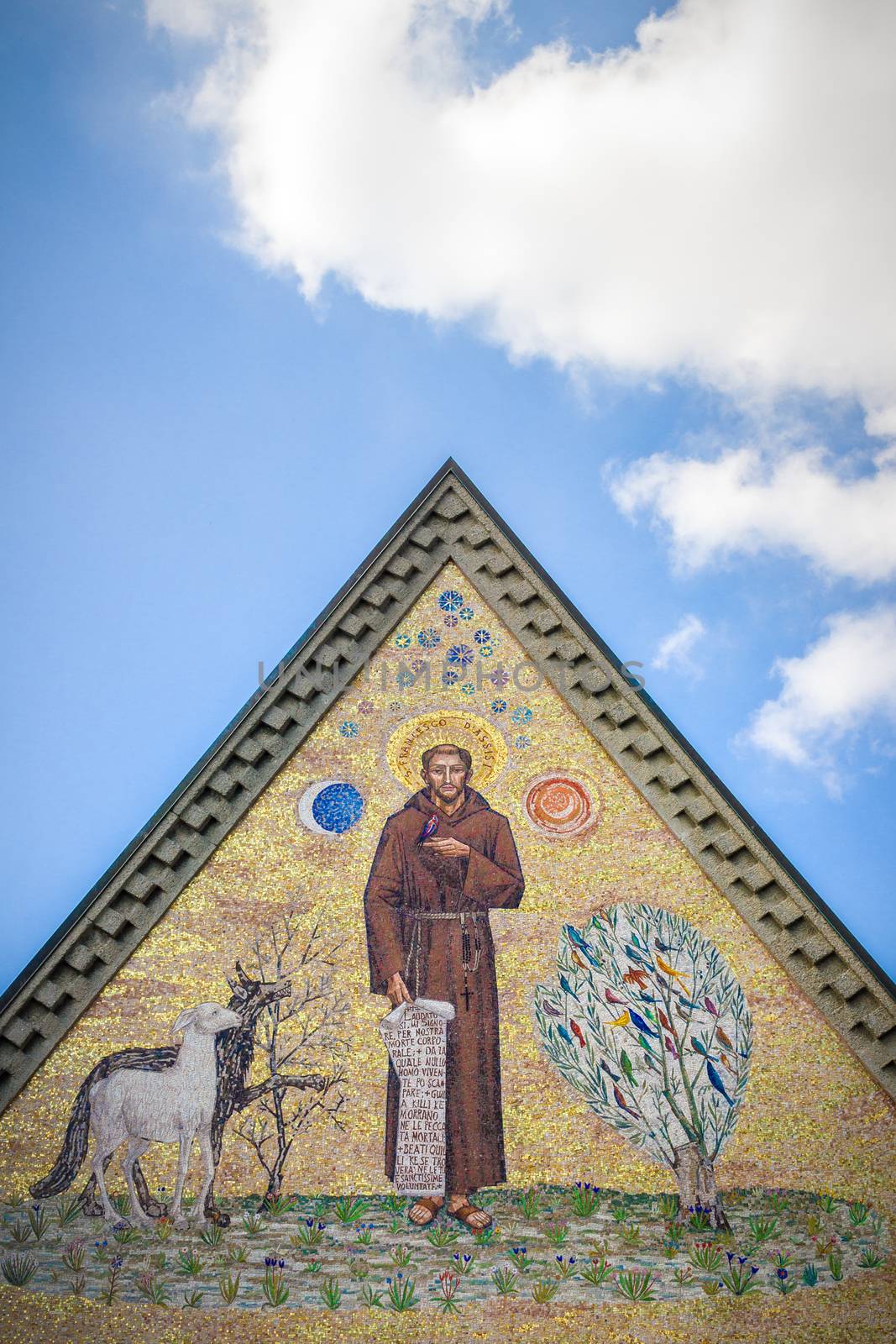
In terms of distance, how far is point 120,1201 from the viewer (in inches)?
324

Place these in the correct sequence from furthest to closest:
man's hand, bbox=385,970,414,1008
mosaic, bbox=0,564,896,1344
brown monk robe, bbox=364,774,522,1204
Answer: man's hand, bbox=385,970,414,1008
brown monk robe, bbox=364,774,522,1204
mosaic, bbox=0,564,896,1344

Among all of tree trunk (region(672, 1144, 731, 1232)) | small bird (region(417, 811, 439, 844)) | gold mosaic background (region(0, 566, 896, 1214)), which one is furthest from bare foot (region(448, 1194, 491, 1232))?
small bird (region(417, 811, 439, 844))

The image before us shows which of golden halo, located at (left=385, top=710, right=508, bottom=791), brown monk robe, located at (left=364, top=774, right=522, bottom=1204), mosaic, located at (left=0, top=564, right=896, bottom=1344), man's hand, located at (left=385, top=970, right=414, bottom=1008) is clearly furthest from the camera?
golden halo, located at (left=385, top=710, right=508, bottom=791)

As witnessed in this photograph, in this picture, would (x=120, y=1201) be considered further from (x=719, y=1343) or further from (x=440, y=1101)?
(x=719, y=1343)

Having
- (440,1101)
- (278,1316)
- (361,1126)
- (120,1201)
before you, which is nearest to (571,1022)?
(440,1101)

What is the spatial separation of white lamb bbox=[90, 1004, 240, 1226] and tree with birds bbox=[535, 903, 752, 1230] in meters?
2.46

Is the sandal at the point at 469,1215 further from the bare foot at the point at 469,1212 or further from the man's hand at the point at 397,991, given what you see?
the man's hand at the point at 397,991

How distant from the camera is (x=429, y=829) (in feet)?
31.6

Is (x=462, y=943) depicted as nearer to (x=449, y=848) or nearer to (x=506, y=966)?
(x=506, y=966)

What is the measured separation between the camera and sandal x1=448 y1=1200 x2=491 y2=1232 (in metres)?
8.07

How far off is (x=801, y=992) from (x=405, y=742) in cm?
364

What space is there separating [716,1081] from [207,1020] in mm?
3717

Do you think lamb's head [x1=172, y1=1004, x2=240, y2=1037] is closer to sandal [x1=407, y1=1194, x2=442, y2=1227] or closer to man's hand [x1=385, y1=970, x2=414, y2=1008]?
man's hand [x1=385, y1=970, x2=414, y2=1008]

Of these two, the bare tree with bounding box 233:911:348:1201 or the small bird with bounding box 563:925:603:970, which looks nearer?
the bare tree with bounding box 233:911:348:1201
